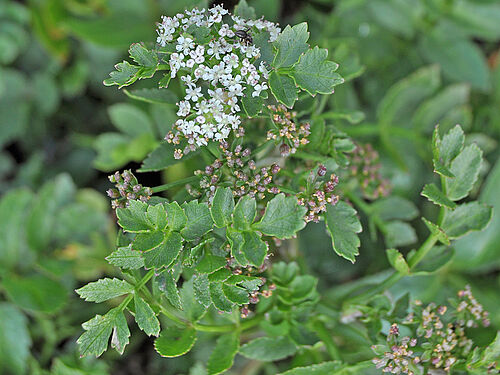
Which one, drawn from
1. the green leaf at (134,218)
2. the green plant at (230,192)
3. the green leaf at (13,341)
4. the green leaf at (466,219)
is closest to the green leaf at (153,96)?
the green plant at (230,192)

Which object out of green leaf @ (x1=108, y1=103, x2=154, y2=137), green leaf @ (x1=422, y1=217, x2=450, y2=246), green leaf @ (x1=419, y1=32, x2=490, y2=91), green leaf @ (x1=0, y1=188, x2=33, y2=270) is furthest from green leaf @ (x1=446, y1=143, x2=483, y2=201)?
green leaf @ (x1=0, y1=188, x2=33, y2=270)

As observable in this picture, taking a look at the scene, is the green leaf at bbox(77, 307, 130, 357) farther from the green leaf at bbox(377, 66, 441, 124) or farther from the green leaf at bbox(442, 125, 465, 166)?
the green leaf at bbox(377, 66, 441, 124)

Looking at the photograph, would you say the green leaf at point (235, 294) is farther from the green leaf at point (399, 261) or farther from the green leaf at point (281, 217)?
the green leaf at point (399, 261)

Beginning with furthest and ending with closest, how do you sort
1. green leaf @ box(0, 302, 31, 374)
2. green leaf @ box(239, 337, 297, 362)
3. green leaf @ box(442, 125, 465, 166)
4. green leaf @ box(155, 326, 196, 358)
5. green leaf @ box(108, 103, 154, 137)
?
green leaf @ box(108, 103, 154, 137) < green leaf @ box(0, 302, 31, 374) < green leaf @ box(239, 337, 297, 362) < green leaf @ box(442, 125, 465, 166) < green leaf @ box(155, 326, 196, 358)

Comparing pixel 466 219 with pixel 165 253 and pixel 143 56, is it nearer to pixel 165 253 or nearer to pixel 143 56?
pixel 165 253

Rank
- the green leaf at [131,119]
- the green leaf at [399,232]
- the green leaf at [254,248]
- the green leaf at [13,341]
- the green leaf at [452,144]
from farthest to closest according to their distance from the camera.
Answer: the green leaf at [131,119] < the green leaf at [13,341] < the green leaf at [399,232] < the green leaf at [452,144] < the green leaf at [254,248]
